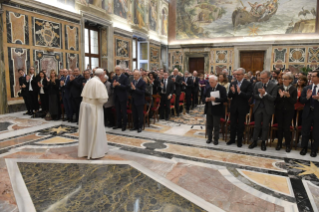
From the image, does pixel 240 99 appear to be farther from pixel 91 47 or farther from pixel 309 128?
pixel 91 47

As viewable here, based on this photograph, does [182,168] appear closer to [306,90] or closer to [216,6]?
[306,90]

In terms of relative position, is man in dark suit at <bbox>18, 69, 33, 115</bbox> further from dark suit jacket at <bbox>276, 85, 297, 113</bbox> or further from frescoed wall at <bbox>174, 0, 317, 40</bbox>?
frescoed wall at <bbox>174, 0, 317, 40</bbox>

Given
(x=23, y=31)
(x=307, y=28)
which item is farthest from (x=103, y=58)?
(x=307, y=28)

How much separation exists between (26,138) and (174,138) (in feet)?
12.2

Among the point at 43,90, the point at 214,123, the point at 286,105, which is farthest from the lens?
the point at 43,90

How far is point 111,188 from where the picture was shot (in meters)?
3.31

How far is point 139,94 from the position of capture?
21.0 ft

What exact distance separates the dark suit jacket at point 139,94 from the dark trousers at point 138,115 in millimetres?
134

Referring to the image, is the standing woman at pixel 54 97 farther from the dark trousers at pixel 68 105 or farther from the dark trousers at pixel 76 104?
the dark trousers at pixel 76 104

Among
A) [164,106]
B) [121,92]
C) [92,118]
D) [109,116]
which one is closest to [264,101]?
[92,118]

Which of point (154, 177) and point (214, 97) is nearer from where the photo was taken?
point (154, 177)

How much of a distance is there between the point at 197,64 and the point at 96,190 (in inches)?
714

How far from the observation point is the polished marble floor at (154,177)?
9.60ft

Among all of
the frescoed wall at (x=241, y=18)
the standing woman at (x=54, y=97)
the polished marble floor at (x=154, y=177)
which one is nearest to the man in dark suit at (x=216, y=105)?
the polished marble floor at (x=154, y=177)
